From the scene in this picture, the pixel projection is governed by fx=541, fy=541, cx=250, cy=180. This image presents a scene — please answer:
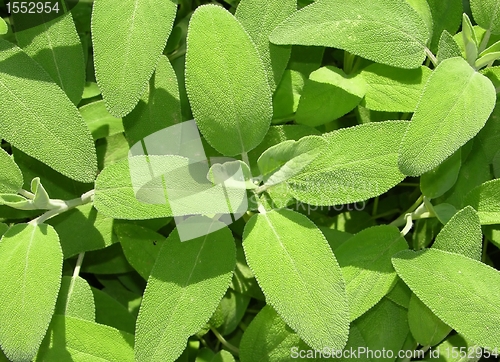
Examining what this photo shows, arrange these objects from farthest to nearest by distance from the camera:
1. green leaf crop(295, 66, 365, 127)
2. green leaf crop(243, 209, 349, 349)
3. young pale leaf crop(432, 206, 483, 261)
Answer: green leaf crop(295, 66, 365, 127) < young pale leaf crop(432, 206, 483, 261) < green leaf crop(243, 209, 349, 349)

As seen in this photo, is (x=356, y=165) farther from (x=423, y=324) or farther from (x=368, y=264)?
(x=423, y=324)

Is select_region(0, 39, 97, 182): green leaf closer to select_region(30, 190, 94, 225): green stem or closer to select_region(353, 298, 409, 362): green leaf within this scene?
select_region(30, 190, 94, 225): green stem

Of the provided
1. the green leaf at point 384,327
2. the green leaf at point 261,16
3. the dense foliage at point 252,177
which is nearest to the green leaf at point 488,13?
the dense foliage at point 252,177

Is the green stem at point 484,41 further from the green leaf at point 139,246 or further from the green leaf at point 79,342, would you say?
the green leaf at point 79,342

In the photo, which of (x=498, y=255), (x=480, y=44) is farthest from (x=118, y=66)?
(x=498, y=255)

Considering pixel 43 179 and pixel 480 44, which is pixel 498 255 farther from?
pixel 43 179

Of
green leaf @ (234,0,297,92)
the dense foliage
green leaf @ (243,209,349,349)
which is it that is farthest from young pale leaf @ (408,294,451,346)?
green leaf @ (234,0,297,92)

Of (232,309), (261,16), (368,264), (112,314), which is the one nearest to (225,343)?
(232,309)
